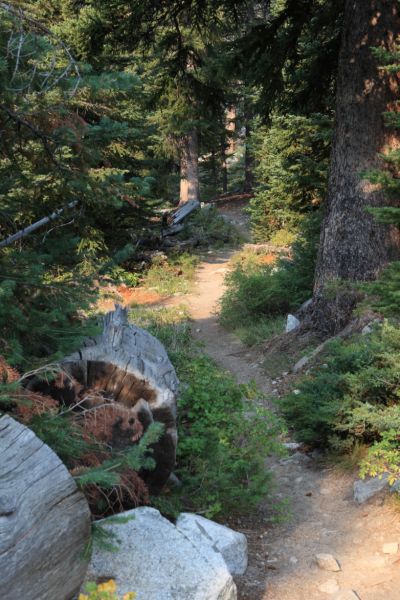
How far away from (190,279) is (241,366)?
7.23 meters

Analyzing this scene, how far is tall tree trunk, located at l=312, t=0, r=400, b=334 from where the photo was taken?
27.7 feet

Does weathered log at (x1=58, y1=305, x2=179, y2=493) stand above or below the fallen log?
above

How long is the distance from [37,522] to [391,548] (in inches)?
110

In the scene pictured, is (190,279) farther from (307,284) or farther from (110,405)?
(110,405)

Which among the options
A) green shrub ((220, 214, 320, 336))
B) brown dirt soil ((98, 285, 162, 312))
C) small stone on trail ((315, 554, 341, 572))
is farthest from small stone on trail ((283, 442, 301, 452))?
brown dirt soil ((98, 285, 162, 312))

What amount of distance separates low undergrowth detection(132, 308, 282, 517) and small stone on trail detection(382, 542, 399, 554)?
3.28 feet

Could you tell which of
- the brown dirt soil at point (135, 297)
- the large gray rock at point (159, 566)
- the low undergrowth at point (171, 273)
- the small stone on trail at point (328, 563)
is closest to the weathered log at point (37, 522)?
the large gray rock at point (159, 566)

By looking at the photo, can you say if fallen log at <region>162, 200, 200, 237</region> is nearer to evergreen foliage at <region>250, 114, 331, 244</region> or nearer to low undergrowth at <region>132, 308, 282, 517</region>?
evergreen foliage at <region>250, 114, 331, 244</region>

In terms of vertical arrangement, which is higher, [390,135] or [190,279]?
[390,135]

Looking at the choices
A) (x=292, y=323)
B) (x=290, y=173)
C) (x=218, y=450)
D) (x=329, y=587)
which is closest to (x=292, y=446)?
(x=218, y=450)

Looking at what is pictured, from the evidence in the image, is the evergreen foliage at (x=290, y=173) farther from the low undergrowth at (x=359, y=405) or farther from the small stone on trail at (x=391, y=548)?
the small stone on trail at (x=391, y=548)

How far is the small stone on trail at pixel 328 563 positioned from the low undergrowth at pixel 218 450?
685 mm

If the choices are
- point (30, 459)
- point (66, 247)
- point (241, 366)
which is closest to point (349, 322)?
point (241, 366)

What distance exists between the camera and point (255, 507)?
5.21 metres
